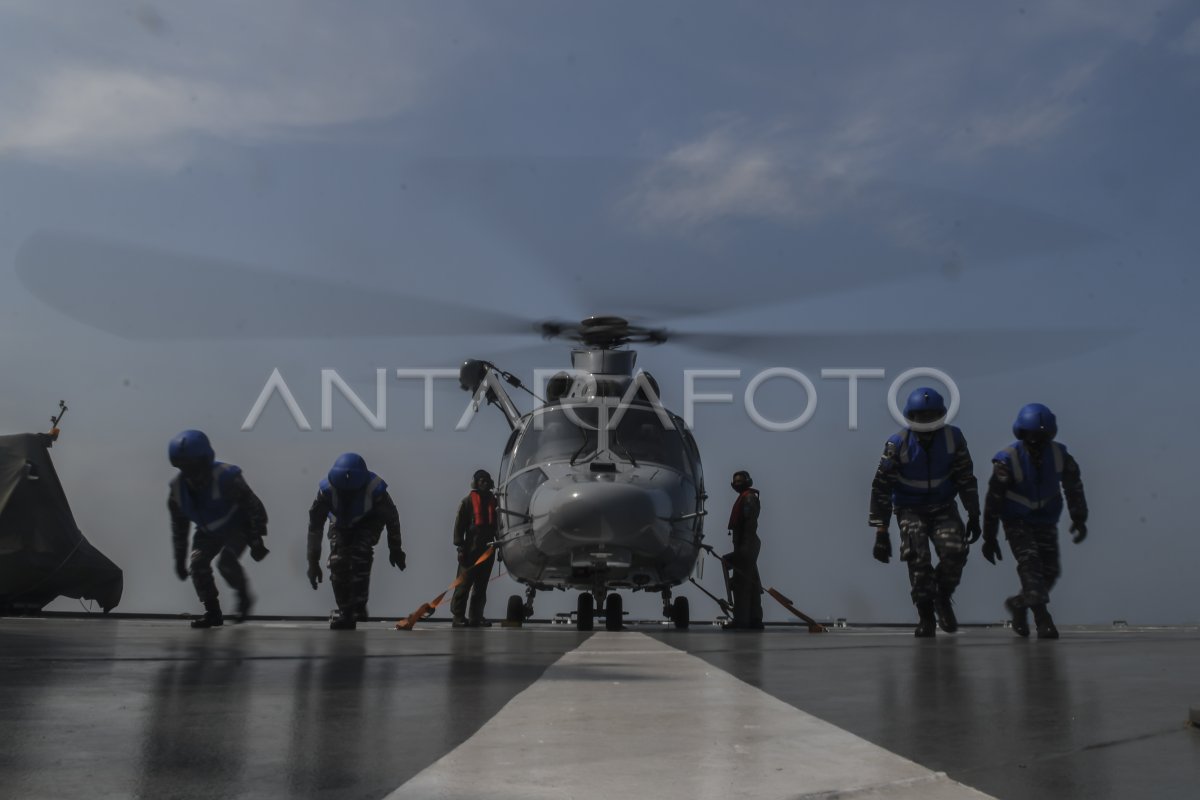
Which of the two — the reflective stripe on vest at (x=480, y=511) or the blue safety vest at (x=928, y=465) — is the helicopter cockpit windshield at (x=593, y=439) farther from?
the blue safety vest at (x=928, y=465)

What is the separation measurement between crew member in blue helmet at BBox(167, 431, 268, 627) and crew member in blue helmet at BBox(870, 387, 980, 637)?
19.2 feet

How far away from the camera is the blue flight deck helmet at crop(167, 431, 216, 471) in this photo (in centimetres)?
1132

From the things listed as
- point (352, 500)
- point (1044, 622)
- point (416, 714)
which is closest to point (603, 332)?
point (352, 500)

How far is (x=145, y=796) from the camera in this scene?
7.72 ft

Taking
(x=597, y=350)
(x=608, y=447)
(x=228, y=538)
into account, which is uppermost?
(x=597, y=350)

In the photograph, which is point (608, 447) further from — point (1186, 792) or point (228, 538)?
point (1186, 792)

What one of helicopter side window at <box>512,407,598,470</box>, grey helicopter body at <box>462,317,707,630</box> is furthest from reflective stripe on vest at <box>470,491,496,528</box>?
helicopter side window at <box>512,407,598,470</box>

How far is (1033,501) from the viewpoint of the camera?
1042 centimetres

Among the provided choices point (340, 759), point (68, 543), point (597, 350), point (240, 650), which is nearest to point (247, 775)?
point (340, 759)

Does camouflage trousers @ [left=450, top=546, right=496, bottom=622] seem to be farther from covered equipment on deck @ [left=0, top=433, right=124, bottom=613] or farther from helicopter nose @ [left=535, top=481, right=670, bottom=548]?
covered equipment on deck @ [left=0, top=433, right=124, bottom=613]

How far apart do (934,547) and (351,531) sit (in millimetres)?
5773

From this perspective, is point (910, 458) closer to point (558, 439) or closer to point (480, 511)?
point (558, 439)

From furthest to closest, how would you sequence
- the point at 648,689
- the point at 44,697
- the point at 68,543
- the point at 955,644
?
1. the point at 68,543
2. the point at 955,644
3. the point at 648,689
4. the point at 44,697

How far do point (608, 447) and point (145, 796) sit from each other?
466 inches
